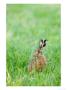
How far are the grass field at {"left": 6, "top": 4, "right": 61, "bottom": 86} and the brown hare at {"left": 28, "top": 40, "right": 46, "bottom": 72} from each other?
3cm

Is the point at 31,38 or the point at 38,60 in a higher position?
the point at 31,38

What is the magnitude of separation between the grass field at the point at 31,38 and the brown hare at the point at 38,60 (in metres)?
0.03

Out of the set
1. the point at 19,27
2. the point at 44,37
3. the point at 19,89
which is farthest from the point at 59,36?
the point at 19,89

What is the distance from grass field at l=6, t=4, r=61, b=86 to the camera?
10.2 feet

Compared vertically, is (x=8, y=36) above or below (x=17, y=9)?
below

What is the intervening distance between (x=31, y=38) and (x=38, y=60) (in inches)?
6.8

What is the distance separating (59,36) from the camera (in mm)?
3125

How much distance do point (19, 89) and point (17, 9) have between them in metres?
0.60

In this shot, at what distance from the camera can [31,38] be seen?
313cm

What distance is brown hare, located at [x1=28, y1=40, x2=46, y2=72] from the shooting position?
3123 mm

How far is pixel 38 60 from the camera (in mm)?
3129

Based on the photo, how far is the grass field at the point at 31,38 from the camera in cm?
312
